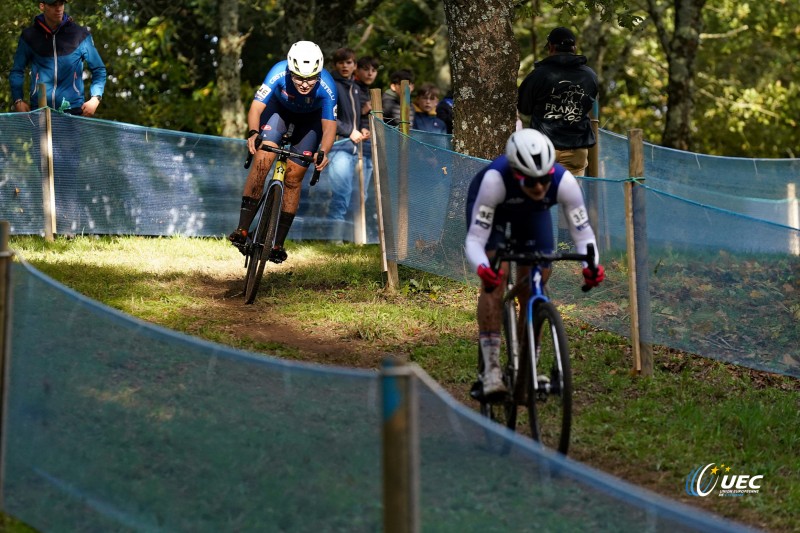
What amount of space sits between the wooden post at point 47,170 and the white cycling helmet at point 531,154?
→ 7069 millimetres

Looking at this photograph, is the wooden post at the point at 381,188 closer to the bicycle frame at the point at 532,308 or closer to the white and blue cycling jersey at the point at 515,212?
the white and blue cycling jersey at the point at 515,212

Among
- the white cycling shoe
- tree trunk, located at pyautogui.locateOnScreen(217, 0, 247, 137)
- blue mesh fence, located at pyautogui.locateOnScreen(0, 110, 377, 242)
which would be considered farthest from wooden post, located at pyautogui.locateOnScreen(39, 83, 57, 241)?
the white cycling shoe

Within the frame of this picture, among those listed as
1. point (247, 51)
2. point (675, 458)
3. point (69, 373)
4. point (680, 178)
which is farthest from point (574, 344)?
point (247, 51)

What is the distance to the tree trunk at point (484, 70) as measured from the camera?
10.4 m

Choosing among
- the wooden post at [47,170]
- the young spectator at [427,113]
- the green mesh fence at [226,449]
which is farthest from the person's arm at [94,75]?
the green mesh fence at [226,449]

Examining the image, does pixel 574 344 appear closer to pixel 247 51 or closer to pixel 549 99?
pixel 549 99

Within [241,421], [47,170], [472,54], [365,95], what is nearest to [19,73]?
[47,170]

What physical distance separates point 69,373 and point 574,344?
5.21 meters

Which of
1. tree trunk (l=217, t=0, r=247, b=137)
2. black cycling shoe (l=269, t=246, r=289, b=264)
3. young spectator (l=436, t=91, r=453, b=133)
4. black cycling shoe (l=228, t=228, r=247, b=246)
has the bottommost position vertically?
black cycling shoe (l=269, t=246, r=289, b=264)

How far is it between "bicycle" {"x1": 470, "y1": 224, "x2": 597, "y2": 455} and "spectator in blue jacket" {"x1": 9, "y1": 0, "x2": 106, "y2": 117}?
6.95 meters

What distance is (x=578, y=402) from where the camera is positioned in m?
7.42

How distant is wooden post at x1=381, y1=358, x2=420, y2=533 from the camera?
3.26 m

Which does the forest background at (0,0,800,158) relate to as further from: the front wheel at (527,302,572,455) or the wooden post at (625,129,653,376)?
the front wheel at (527,302,572,455)

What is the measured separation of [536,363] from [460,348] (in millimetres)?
2544
